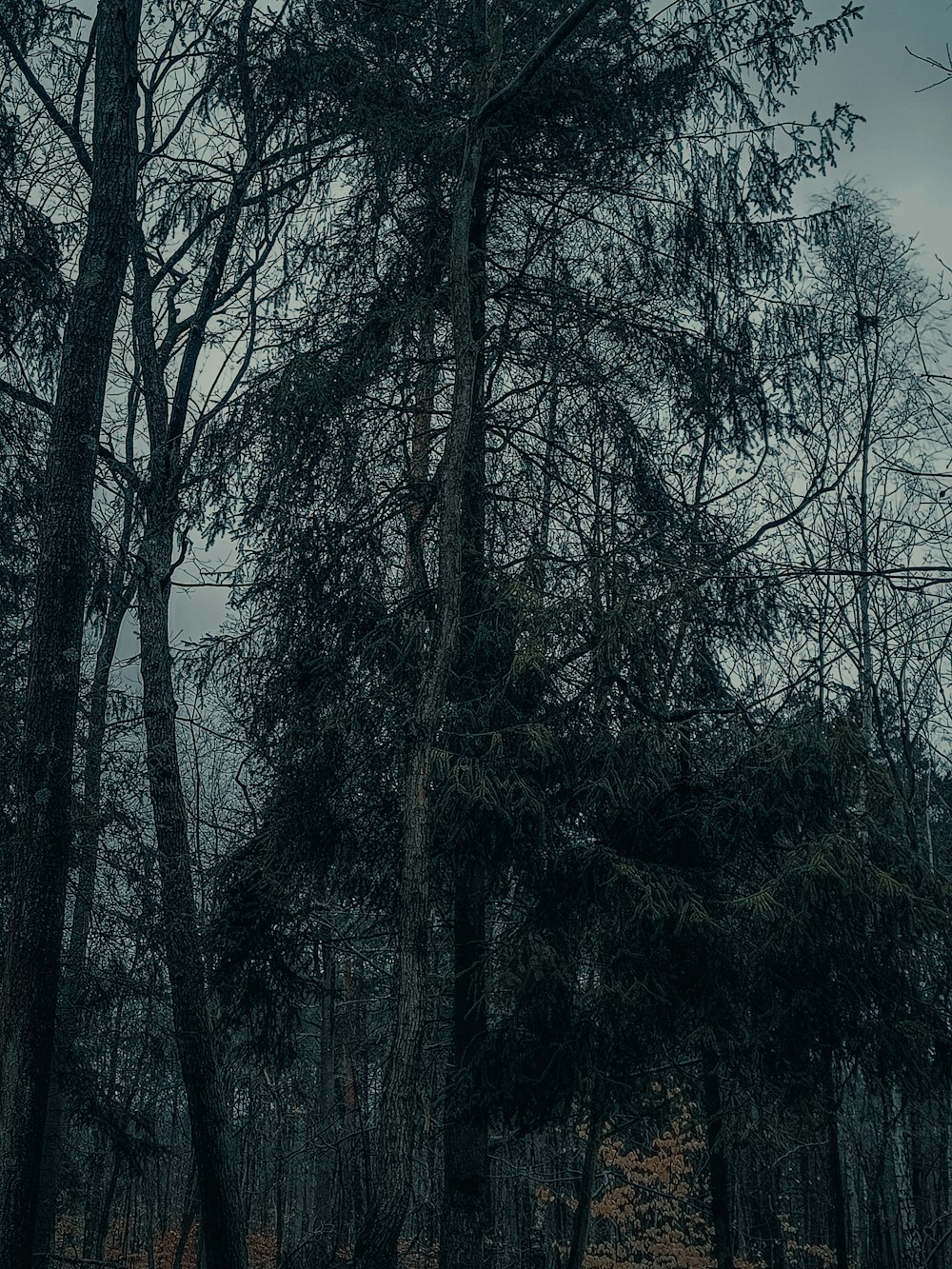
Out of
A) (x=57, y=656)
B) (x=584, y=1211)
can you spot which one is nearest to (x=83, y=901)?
(x=57, y=656)

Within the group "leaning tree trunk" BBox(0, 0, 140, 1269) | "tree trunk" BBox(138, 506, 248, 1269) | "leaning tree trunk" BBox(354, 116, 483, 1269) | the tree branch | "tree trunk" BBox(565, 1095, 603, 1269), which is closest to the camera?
"leaning tree trunk" BBox(354, 116, 483, 1269)

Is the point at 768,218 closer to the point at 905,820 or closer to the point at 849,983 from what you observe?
the point at 905,820

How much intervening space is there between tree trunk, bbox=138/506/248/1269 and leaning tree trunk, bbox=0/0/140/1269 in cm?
150

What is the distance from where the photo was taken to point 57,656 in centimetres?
622

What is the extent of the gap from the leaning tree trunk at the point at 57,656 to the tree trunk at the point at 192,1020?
150cm

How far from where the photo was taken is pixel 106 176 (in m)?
7.00

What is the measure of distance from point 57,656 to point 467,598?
298 cm

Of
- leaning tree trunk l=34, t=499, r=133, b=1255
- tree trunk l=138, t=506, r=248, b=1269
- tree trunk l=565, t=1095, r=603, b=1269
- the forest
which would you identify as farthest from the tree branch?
tree trunk l=565, t=1095, r=603, b=1269

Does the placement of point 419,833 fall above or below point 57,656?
below

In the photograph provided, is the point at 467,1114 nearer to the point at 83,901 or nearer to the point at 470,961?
the point at 470,961

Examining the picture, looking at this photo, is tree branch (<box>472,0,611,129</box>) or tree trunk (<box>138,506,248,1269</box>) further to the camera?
tree trunk (<box>138,506,248,1269</box>)

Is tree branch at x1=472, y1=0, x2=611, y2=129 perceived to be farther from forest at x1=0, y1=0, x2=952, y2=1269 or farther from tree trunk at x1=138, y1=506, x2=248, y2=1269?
tree trunk at x1=138, y1=506, x2=248, y2=1269

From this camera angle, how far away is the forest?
22.5 ft

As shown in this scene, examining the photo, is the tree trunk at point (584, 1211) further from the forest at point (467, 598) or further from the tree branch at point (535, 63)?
the tree branch at point (535, 63)
